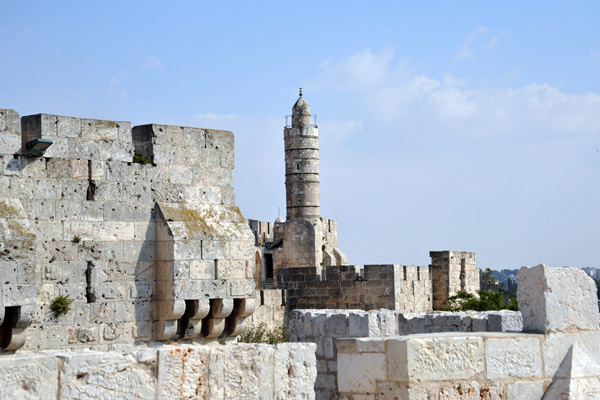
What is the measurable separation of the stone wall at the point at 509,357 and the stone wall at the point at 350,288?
17271 millimetres

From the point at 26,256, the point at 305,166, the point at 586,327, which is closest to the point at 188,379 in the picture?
the point at 586,327

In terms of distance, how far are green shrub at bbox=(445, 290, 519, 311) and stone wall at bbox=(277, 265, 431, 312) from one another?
1884 mm

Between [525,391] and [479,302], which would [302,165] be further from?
[525,391]

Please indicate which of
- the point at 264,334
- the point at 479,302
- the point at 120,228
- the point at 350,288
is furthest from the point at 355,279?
the point at 120,228

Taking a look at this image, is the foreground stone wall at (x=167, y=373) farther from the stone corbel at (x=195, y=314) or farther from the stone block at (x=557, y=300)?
the stone corbel at (x=195, y=314)

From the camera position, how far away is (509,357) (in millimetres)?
5797

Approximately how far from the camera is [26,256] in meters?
9.85

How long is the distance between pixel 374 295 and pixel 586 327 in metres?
17.4

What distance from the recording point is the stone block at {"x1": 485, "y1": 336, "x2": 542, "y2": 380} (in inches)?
227

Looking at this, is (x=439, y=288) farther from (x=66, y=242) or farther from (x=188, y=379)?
(x=188, y=379)

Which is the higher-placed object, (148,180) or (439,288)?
(148,180)

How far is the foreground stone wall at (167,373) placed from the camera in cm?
389

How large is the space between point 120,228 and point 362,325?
135 inches

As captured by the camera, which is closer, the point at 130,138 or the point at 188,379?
the point at 188,379
